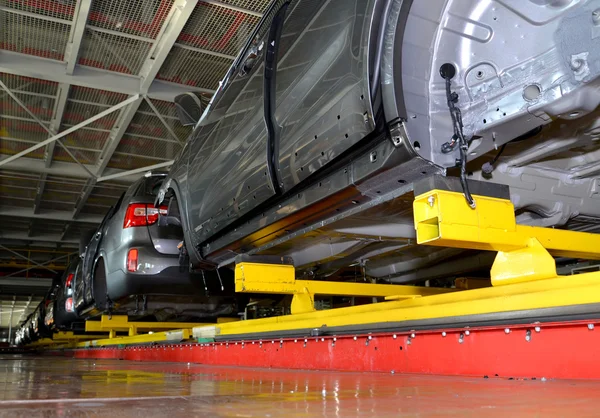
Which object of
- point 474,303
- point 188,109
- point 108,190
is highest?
point 108,190

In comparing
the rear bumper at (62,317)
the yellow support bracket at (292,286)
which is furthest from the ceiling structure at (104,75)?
the yellow support bracket at (292,286)

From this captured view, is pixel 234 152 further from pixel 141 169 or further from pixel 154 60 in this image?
pixel 141 169

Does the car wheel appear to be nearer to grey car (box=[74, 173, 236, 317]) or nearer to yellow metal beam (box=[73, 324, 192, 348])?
grey car (box=[74, 173, 236, 317])

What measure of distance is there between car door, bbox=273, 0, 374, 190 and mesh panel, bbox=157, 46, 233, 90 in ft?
14.9

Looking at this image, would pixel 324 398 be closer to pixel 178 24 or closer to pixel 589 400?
pixel 589 400

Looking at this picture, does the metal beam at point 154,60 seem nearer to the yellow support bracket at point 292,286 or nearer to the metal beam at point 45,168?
the metal beam at point 45,168

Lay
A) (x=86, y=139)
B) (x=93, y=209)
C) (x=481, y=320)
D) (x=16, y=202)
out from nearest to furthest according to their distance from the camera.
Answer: (x=481, y=320), (x=86, y=139), (x=16, y=202), (x=93, y=209)

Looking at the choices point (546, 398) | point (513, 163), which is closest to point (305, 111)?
point (513, 163)

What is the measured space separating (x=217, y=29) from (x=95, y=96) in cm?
271

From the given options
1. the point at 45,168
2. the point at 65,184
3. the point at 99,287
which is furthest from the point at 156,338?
the point at 65,184

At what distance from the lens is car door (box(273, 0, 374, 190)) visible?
2.22 meters

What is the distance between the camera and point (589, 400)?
4.17 ft

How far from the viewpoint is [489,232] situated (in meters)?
2.25

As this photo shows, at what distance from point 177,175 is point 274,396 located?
3.04 meters
